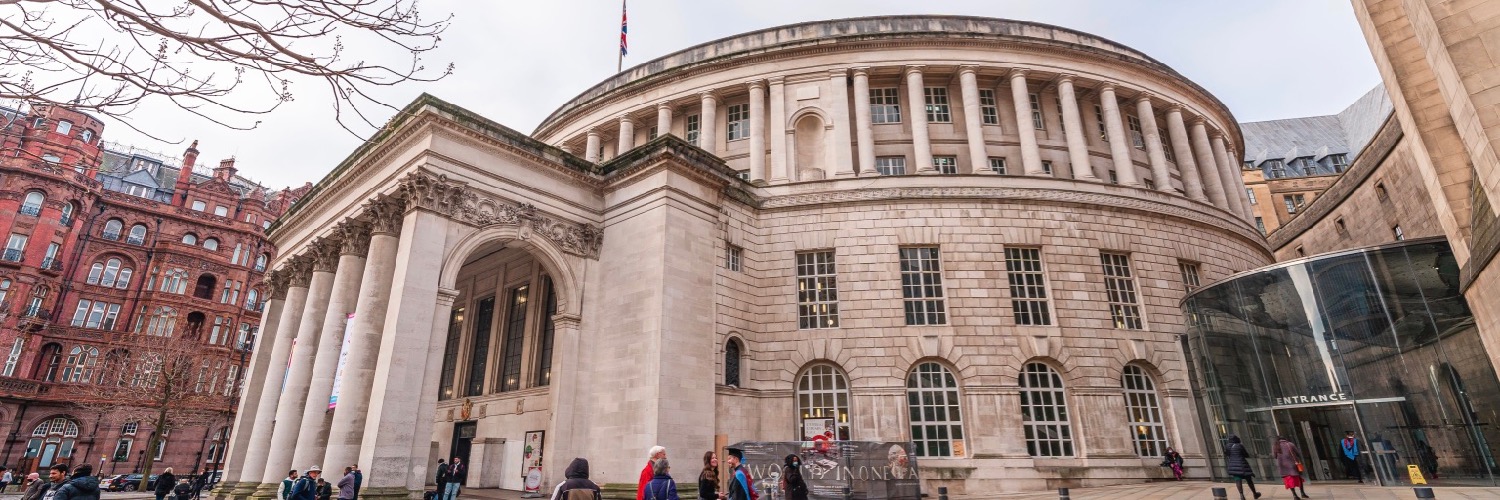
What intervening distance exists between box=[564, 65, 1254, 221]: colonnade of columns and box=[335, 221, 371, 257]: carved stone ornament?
35.0 feet

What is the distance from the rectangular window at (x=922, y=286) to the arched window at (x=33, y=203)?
52.5 metres

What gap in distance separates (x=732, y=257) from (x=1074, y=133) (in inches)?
526

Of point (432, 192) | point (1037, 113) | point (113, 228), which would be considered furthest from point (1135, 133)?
point (113, 228)

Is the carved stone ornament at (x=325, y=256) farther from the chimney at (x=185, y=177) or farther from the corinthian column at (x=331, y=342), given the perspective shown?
the chimney at (x=185, y=177)

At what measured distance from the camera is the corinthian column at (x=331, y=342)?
56.3 ft

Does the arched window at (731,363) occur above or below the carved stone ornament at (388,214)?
below

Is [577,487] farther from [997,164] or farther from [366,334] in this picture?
[997,164]

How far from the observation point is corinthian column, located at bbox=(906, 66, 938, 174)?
23.5 meters

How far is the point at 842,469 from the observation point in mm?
14719

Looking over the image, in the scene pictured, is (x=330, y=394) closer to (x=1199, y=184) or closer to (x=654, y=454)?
(x=654, y=454)

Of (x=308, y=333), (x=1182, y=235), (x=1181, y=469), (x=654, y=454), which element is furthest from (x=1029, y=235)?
(x=308, y=333)

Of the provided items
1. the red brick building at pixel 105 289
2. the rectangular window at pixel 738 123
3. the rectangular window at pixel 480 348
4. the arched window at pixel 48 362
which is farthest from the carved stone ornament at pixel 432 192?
the arched window at pixel 48 362

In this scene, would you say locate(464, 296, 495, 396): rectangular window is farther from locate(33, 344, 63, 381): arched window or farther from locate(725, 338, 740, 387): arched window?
locate(33, 344, 63, 381): arched window

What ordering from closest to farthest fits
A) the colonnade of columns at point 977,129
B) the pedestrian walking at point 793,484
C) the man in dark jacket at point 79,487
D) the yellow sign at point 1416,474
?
the man in dark jacket at point 79,487
the pedestrian walking at point 793,484
the yellow sign at point 1416,474
the colonnade of columns at point 977,129
